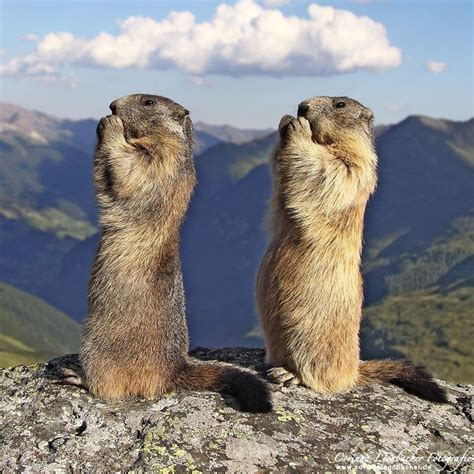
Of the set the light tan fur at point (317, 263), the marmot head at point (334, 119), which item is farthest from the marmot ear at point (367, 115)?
the light tan fur at point (317, 263)

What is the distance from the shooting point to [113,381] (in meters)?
8.23

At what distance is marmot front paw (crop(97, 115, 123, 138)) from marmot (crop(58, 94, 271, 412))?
0.01m

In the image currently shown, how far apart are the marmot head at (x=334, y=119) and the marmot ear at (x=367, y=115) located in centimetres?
2

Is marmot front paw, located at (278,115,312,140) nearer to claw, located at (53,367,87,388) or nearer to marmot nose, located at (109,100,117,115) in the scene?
marmot nose, located at (109,100,117,115)

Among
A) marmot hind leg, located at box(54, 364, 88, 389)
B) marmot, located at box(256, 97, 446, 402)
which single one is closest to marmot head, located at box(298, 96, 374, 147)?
marmot, located at box(256, 97, 446, 402)

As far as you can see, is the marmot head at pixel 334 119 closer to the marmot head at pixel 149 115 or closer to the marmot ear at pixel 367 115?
the marmot ear at pixel 367 115

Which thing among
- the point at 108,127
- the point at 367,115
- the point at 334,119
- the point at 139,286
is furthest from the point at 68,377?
the point at 367,115

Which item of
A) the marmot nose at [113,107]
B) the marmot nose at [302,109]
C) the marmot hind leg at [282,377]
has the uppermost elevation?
the marmot nose at [302,109]

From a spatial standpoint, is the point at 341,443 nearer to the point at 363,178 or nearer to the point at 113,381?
the point at 113,381

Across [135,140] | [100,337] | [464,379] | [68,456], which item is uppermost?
[135,140]

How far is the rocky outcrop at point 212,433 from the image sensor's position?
273 inches

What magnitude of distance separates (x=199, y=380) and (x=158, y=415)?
35.5 inches

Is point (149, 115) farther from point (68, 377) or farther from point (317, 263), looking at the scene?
point (68, 377)

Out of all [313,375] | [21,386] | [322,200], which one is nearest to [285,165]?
[322,200]
